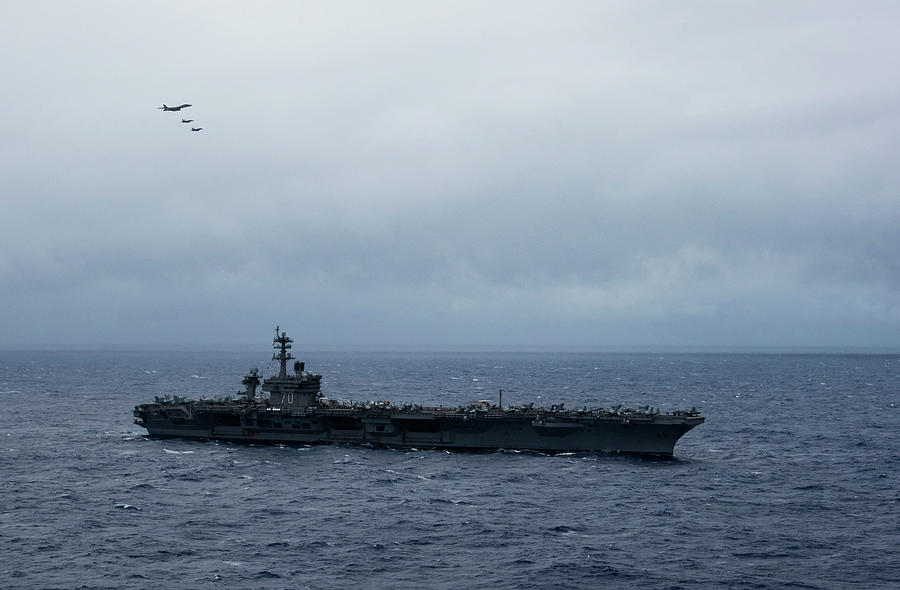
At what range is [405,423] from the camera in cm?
6250

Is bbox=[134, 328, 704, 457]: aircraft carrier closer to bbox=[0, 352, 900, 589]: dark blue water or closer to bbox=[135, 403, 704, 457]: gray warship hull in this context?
bbox=[135, 403, 704, 457]: gray warship hull

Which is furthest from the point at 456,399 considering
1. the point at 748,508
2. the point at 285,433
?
the point at 748,508

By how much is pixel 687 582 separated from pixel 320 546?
52.0 feet

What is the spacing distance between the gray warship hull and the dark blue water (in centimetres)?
147

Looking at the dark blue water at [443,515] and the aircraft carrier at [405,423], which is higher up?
the aircraft carrier at [405,423]

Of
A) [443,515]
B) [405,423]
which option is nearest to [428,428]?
[405,423]

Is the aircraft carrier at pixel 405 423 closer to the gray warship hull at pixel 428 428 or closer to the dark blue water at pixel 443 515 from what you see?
the gray warship hull at pixel 428 428

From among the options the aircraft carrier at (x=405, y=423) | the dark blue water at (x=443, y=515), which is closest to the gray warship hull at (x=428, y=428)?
the aircraft carrier at (x=405, y=423)

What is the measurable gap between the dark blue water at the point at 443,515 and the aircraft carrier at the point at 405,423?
5.11 ft

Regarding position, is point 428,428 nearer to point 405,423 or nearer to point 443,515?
point 405,423

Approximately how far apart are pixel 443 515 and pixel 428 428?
65.8 feet

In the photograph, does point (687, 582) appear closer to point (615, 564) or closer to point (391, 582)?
point (615, 564)

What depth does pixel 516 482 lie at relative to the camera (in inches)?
1991

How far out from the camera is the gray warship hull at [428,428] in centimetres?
5866
